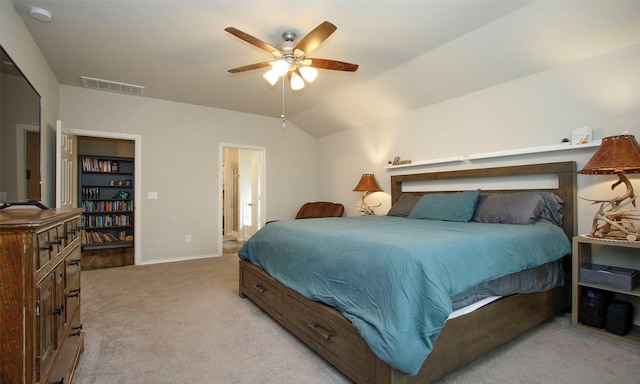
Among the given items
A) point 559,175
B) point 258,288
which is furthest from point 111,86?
point 559,175

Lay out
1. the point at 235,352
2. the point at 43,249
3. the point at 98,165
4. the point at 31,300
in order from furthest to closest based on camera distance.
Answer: the point at 98,165 → the point at 235,352 → the point at 43,249 → the point at 31,300

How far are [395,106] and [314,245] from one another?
2909 millimetres

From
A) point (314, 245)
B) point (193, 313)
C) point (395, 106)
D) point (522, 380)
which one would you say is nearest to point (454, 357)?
point (522, 380)

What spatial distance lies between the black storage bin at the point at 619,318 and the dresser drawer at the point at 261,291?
2.44 meters

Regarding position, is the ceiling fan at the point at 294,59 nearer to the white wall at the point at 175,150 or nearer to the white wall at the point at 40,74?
the white wall at the point at 40,74

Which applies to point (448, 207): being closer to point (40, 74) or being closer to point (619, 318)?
point (619, 318)

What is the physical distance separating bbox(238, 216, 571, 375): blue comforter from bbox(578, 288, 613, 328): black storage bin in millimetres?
367

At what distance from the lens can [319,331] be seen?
6.01 feet

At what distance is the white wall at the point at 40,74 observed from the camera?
2.28m

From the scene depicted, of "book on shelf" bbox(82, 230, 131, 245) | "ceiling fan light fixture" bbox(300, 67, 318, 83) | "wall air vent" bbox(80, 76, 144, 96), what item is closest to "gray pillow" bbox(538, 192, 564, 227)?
"ceiling fan light fixture" bbox(300, 67, 318, 83)

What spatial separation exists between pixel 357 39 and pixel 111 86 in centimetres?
341

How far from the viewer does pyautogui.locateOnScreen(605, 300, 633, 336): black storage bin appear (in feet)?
7.11

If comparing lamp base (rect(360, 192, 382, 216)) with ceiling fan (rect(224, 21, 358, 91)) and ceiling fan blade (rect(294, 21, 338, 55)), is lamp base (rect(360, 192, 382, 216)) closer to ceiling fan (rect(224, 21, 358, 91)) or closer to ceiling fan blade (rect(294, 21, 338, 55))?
ceiling fan (rect(224, 21, 358, 91))

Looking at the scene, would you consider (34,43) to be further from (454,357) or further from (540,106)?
(540,106)
